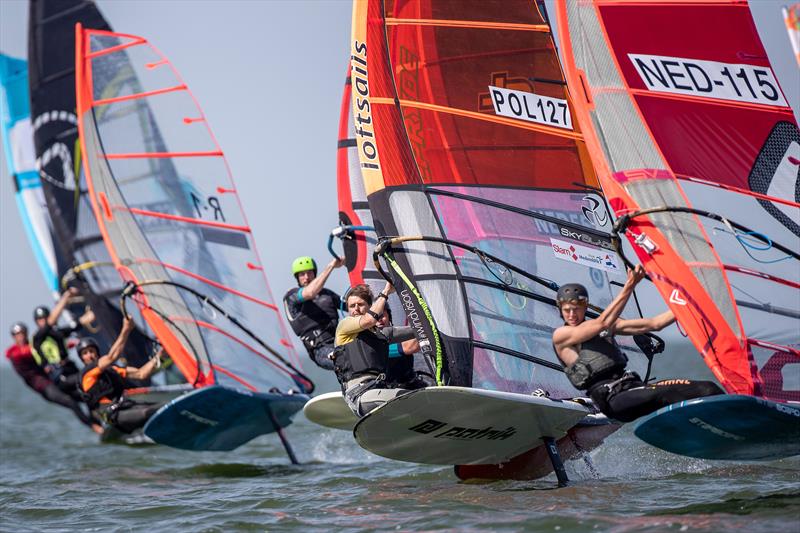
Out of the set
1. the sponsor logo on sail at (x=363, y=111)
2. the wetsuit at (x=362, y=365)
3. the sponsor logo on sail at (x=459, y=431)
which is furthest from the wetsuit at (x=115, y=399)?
the sponsor logo on sail at (x=459, y=431)

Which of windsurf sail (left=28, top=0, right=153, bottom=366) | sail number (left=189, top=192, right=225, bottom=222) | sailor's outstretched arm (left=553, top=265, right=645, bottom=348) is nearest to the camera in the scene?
sailor's outstretched arm (left=553, top=265, right=645, bottom=348)

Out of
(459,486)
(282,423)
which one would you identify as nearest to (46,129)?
(282,423)

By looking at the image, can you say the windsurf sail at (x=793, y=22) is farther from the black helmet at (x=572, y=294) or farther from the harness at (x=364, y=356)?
the harness at (x=364, y=356)

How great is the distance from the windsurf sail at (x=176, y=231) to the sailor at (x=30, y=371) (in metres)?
2.85

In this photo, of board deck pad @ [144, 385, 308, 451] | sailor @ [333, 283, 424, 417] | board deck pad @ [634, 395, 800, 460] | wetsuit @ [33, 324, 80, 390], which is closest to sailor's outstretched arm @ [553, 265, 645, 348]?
board deck pad @ [634, 395, 800, 460]

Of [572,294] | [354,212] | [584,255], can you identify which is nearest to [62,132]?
[354,212]

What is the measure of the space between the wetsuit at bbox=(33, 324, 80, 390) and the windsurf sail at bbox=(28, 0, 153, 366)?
1.04 m

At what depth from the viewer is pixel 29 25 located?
15891 millimetres

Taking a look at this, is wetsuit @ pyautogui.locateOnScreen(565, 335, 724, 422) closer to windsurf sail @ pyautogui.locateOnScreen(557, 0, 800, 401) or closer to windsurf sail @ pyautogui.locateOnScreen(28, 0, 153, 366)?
windsurf sail @ pyautogui.locateOnScreen(557, 0, 800, 401)

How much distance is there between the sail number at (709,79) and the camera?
696 centimetres

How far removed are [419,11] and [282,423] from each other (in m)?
4.15

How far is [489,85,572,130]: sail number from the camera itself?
8.34 m

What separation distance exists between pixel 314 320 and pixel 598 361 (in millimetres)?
3475

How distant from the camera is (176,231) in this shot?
12.1 metres
